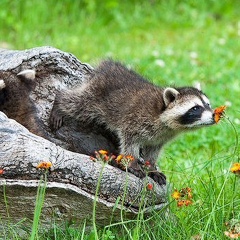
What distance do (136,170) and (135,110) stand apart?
0.68m

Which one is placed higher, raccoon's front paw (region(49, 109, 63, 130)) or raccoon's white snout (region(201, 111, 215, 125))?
raccoon's white snout (region(201, 111, 215, 125))

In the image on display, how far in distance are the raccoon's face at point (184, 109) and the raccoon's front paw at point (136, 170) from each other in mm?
500

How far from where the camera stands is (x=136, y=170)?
5824 mm

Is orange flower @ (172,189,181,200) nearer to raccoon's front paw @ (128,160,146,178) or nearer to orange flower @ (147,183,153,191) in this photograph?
orange flower @ (147,183,153,191)

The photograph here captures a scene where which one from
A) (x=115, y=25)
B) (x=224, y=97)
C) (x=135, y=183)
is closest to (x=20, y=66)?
(x=135, y=183)

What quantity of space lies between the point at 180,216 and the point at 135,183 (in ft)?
1.45

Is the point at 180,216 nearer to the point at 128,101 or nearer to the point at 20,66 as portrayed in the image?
the point at 128,101

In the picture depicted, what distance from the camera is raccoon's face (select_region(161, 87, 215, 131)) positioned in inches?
246

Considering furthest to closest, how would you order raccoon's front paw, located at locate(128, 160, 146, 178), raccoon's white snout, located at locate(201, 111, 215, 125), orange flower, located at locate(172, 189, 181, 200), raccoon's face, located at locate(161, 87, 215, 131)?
raccoon's face, located at locate(161, 87, 215, 131) < raccoon's white snout, located at locate(201, 111, 215, 125) < raccoon's front paw, located at locate(128, 160, 146, 178) < orange flower, located at locate(172, 189, 181, 200)

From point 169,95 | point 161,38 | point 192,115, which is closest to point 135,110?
point 169,95

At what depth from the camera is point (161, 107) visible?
6.38 meters

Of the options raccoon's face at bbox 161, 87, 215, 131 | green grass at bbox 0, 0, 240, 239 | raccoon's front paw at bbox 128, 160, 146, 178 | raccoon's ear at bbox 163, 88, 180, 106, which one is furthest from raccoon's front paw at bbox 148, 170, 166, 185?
green grass at bbox 0, 0, 240, 239

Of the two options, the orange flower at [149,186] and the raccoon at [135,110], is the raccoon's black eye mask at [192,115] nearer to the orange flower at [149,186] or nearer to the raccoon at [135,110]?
the raccoon at [135,110]

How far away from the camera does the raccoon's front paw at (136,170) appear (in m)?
5.77
